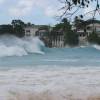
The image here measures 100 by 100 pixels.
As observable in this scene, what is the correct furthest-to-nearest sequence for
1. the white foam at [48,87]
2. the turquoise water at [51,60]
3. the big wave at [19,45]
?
1. the big wave at [19,45]
2. the turquoise water at [51,60]
3. the white foam at [48,87]

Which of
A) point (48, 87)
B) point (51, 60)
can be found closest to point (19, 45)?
point (51, 60)

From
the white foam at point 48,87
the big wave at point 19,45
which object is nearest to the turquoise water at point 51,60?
the big wave at point 19,45

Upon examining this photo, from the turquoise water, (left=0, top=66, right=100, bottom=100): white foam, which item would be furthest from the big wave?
(left=0, top=66, right=100, bottom=100): white foam

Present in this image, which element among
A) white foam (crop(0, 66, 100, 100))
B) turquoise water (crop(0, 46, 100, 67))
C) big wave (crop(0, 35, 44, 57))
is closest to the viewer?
white foam (crop(0, 66, 100, 100))

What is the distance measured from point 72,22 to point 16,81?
8250 mm

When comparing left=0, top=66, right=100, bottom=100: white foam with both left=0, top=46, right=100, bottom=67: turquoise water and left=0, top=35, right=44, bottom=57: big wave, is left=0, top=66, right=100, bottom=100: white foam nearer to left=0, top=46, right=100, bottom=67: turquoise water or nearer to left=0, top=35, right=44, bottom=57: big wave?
left=0, top=46, right=100, bottom=67: turquoise water

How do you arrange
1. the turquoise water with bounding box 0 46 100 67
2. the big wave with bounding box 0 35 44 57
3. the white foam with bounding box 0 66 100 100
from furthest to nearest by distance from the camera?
the big wave with bounding box 0 35 44 57
the turquoise water with bounding box 0 46 100 67
the white foam with bounding box 0 66 100 100

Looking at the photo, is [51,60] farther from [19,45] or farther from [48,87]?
[19,45]

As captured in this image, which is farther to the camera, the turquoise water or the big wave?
the big wave

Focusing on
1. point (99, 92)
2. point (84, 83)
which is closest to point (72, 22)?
point (99, 92)

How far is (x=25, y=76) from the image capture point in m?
16.2

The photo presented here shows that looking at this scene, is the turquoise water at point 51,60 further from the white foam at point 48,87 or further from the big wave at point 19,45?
the white foam at point 48,87

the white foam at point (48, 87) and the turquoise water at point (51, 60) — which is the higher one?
the white foam at point (48, 87)

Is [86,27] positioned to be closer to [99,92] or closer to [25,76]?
[99,92]
